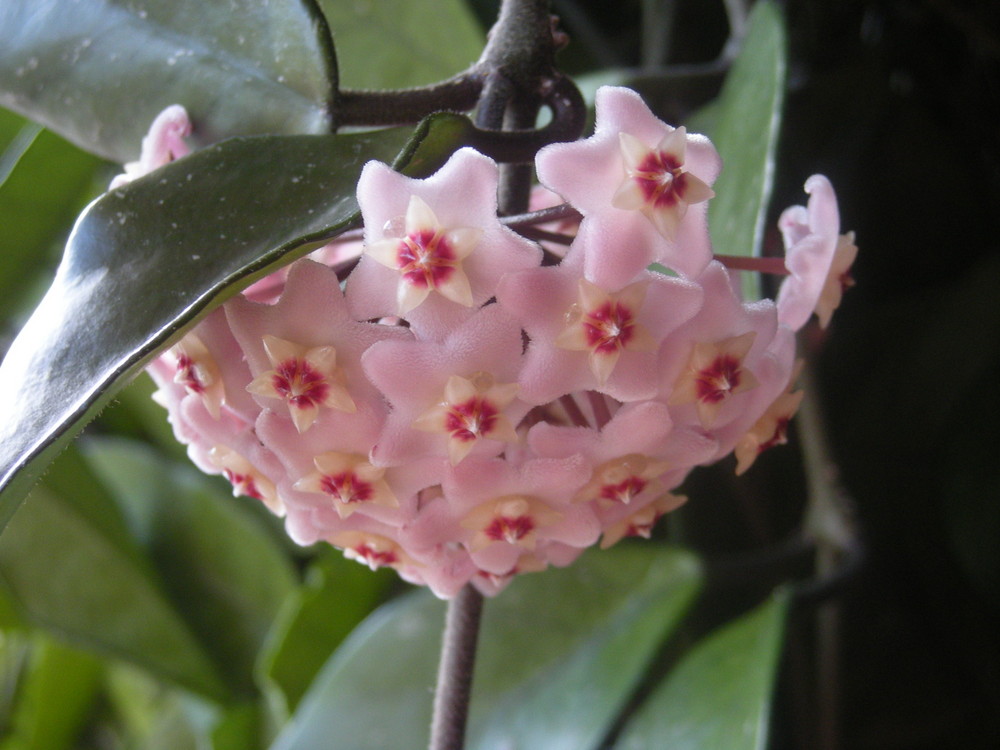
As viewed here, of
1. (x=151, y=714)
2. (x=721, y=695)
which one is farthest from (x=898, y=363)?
(x=151, y=714)

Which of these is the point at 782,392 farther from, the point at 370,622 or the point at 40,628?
the point at 40,628

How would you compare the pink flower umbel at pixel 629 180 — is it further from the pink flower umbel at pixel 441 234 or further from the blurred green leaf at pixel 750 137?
the blurred green leaf at pixel 750 137

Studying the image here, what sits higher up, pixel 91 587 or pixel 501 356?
pixel 501 356

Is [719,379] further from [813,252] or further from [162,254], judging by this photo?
[162,254]

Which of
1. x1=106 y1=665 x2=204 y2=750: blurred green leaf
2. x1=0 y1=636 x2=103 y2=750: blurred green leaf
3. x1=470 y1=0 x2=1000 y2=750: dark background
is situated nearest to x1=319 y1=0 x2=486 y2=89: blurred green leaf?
x1=470 y1=0 x2=1000 y2=750: dark background

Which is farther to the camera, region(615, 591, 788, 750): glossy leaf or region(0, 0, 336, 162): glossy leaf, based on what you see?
region(615, 591, 788, 750): glossy leaf

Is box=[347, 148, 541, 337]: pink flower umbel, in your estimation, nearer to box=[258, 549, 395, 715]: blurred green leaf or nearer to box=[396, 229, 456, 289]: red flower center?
box=[396, 229, 456, 289]: red flower center

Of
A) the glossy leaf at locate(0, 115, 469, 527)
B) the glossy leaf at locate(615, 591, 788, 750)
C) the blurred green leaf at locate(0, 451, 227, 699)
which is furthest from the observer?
the blurred green leaf at locate(0, 451, 227, 699)
